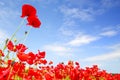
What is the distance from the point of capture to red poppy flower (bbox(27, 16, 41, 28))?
10.1 feet

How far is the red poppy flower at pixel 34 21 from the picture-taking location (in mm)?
3068

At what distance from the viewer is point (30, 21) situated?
10.2 feet

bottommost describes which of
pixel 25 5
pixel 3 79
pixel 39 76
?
pixel 3 79

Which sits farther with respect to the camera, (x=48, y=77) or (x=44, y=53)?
(x=44, y=53)

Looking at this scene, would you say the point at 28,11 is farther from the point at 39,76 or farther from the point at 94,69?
the point at 94,69

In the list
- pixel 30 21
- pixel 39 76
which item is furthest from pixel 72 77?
pixel 39 76

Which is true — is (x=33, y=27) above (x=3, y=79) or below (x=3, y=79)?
above

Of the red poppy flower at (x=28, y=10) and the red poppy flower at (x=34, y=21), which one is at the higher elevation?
the red poppy flower at (x=28, y=10)

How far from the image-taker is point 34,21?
3119 mm

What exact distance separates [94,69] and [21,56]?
662 cm

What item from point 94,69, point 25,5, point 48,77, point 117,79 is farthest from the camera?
point 117,79

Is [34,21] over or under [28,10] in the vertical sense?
under

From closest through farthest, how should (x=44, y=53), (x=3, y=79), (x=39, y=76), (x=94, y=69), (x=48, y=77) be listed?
(x=3, y=79)
(x=48, y=77)
(x=39, y=76)
(x=44, y=53)
(x=94, y=69)

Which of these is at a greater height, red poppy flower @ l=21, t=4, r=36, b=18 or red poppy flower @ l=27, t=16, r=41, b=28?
red poppy flower @ l=21, t=4, r=36, b=18
